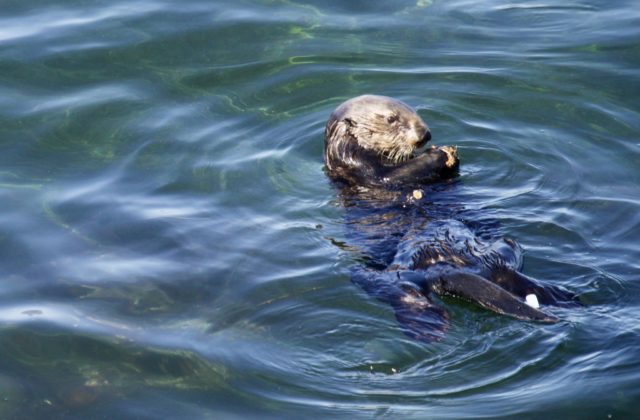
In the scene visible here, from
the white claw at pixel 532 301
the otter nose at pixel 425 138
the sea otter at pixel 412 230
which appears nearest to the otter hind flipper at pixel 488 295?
the sea otter at pixel 412 230

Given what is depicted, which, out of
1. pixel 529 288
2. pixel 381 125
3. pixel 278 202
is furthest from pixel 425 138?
pixel 529 288

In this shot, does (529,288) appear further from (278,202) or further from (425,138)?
(278,202)

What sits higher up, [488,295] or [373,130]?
[373,130]

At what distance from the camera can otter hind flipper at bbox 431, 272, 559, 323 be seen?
529 centimetres

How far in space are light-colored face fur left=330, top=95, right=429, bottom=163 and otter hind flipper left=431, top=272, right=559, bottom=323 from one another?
1958 millimetres

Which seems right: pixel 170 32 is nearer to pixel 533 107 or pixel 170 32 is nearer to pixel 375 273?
pixel 533 107

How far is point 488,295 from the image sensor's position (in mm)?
5406

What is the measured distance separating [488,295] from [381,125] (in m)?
2.38

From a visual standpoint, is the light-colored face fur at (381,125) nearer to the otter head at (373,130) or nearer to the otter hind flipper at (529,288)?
the otter head at (373,130)

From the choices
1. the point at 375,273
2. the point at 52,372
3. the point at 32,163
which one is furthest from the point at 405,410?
the point at 32,163

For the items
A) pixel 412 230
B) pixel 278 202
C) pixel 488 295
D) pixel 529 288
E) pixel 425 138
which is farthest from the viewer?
pixel 425 138

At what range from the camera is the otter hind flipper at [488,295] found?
529 centimetres

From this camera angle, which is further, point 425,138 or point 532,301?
point 425,138

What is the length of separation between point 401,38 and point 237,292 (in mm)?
4355
